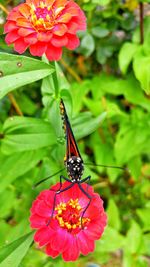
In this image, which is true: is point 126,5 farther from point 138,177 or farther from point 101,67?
point 138,177

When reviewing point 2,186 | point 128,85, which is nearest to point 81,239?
point 2,186

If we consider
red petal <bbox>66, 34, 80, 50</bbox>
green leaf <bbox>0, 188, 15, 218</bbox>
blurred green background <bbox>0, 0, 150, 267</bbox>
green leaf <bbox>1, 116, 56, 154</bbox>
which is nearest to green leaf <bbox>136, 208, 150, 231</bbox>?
blurred green background <bbox>0, 0, 150, 267</bbox>

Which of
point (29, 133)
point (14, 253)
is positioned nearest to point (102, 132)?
point (29, 133)

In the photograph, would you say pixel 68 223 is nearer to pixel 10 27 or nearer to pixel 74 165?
pixel 74 165

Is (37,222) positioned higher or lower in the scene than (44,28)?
lower

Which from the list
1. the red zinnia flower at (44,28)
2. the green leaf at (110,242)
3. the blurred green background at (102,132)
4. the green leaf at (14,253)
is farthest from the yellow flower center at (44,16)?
the green leaf at (110,242)

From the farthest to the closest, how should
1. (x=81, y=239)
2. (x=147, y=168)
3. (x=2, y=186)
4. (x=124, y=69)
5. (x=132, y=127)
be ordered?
(x=147, y=168) < (x=132, y=127) < (x=124, y=69) < (x=2, y=186) < (x=81, y=239)

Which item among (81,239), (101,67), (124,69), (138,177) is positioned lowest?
(81,239)
